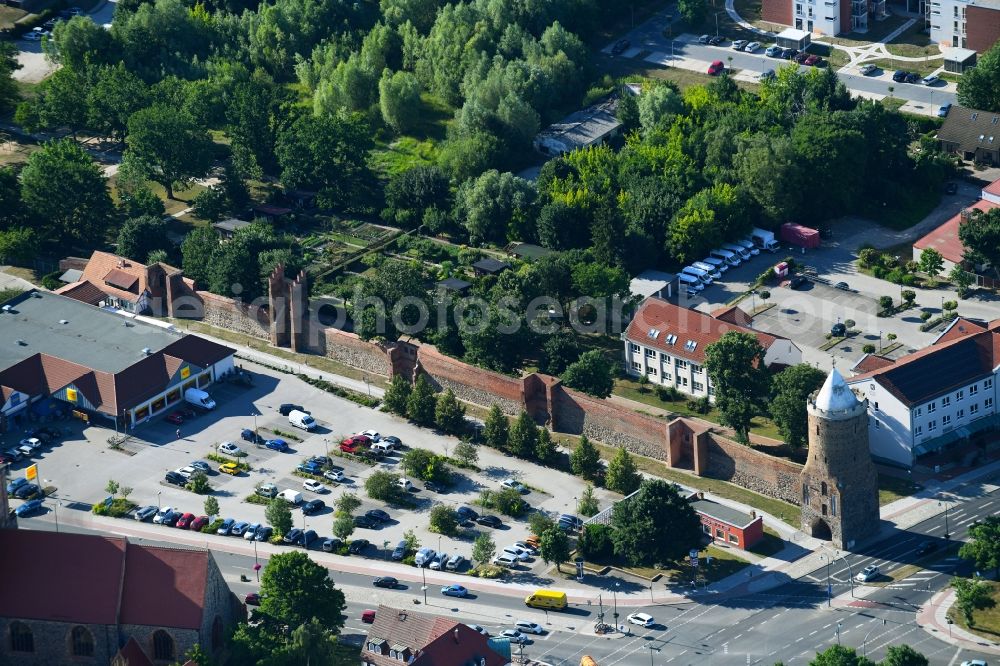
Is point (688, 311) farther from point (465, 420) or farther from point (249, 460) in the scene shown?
point (249, 460)

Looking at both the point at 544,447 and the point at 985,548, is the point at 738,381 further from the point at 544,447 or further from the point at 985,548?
the point at 985,548

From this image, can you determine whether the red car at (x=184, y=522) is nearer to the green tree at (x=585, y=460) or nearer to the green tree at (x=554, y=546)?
the green tree at (x=554, y=546)

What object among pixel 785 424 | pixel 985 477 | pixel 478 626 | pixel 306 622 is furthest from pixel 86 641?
pixel 985 477

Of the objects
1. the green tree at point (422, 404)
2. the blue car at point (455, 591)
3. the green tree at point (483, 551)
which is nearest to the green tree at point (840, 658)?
the blue car at point (455, 591)

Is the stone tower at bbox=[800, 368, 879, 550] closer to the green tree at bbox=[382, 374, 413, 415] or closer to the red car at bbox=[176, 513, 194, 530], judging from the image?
the green tree at bbox=[382, 374, 413, 415]

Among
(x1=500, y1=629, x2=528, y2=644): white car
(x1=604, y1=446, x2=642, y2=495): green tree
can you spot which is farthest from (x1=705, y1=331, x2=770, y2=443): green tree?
(x1=500, y1=629, x2=528, y2=644): white car
